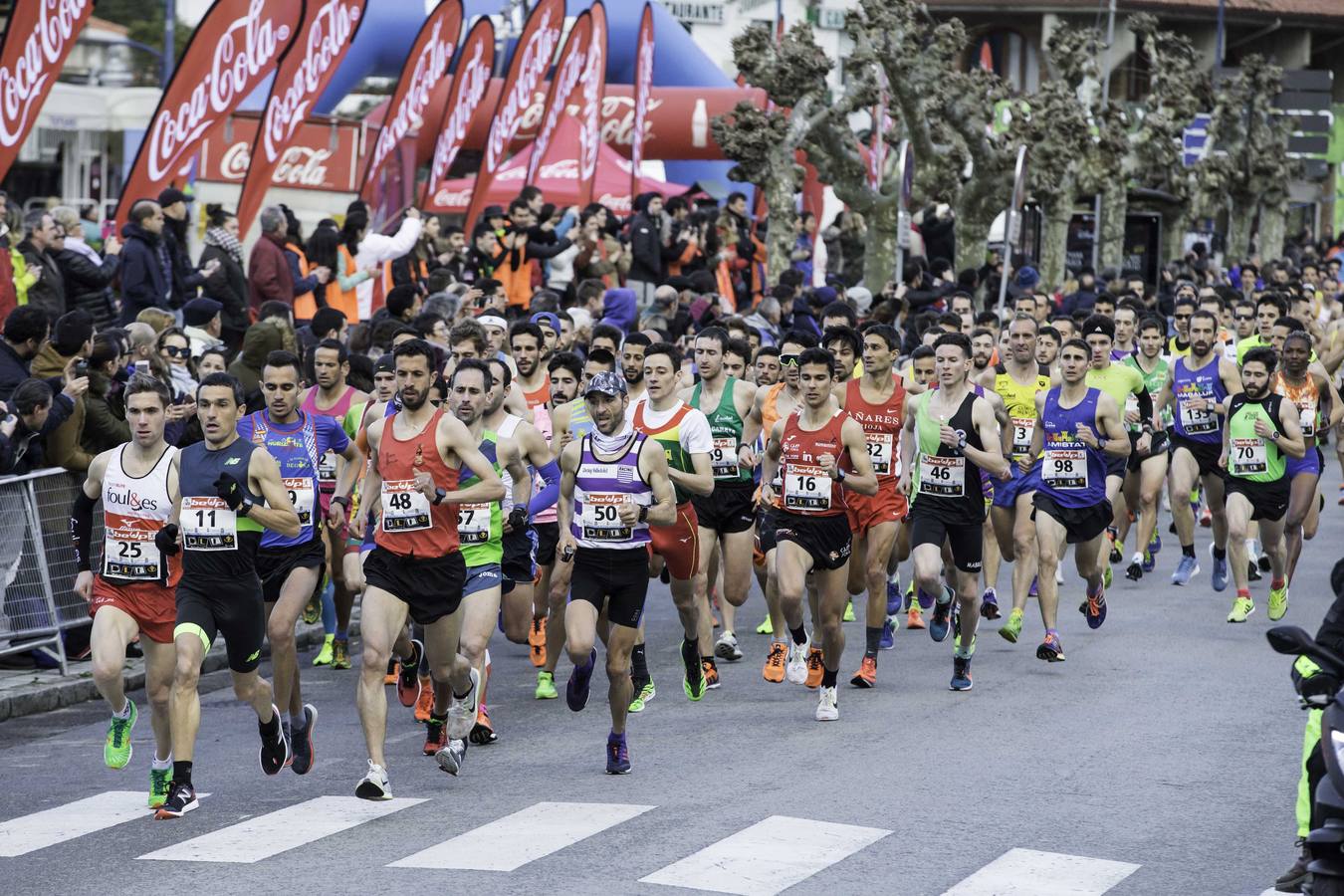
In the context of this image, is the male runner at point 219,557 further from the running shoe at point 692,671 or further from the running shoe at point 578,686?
the running shoe at point 692,671

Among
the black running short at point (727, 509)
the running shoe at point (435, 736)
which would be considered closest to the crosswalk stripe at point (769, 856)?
the running shoe at point (435, 736)

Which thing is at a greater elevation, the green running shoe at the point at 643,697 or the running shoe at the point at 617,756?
the running shoe at the point at 617,756

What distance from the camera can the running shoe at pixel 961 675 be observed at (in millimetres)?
12625

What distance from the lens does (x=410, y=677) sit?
11836 millimetres

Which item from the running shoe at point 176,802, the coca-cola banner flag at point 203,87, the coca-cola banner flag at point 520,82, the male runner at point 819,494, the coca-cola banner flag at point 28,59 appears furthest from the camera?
the coca-cola banner flag at point 520,82

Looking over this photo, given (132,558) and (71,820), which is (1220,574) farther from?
(71,820)

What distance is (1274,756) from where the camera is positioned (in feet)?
34.6

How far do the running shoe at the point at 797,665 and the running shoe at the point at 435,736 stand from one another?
2.92 m

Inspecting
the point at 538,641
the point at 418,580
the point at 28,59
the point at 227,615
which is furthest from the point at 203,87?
the point at 227,615

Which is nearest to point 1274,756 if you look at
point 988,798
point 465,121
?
point 988,798

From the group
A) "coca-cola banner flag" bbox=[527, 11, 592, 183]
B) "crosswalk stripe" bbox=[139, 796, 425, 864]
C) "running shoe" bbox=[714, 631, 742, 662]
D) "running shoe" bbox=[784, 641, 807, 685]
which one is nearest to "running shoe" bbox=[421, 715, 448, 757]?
"crosswalk stripe" bbox=[139, 796, 425, 864]

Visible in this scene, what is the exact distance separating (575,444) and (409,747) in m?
1.80

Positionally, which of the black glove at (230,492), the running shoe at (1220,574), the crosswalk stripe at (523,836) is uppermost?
the black glove at (230,492)

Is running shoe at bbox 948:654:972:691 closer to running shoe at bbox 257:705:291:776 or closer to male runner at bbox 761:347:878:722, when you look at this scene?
male runner at bbox 761:347:878:722
